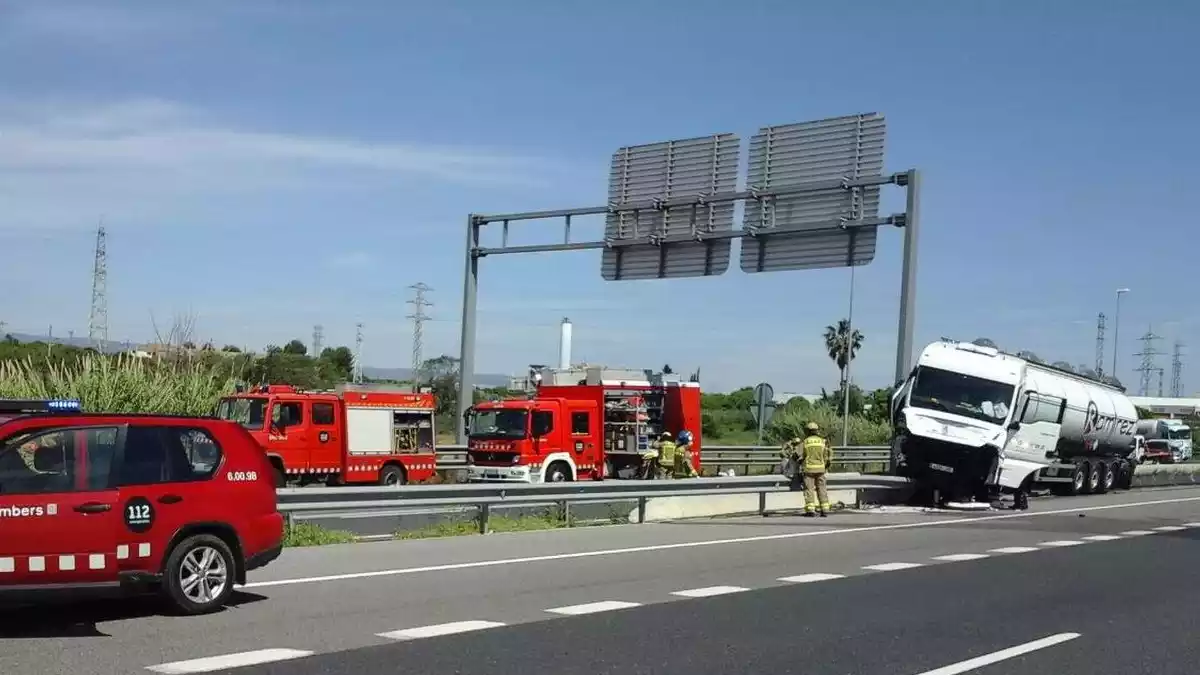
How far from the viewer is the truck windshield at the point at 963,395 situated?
2703cm

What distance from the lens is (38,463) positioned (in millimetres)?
9312

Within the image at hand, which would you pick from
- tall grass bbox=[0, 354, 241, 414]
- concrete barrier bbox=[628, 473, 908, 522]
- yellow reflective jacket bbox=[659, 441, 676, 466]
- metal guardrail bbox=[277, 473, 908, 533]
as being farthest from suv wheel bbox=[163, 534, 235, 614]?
yellow reflective jacket bbox=[659, 441, 676, 466]

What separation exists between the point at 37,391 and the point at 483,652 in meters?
A: 15.4

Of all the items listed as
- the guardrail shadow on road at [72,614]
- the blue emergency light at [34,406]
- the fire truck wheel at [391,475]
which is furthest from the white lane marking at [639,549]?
the fire truck wheel at [391,475]

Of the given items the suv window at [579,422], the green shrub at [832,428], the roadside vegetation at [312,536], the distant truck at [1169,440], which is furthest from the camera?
the distant truck at [1169,440]

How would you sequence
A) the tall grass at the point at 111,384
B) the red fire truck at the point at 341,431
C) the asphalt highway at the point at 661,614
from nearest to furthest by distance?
the asphalt highway at the point at 661,614
the tall grass at the point at 111,384
the red fire truck at the point at 341,431

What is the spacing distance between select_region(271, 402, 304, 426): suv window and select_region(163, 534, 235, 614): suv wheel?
1652 centimetres

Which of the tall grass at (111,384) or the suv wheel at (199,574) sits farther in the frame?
the tall grass at (111,384)

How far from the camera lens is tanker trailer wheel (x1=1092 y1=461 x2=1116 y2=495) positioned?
34.7m

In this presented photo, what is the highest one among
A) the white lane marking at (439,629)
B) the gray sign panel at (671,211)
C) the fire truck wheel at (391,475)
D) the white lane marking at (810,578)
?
the gray sign panel at (671,211)

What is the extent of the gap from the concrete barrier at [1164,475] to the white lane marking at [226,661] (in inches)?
1433

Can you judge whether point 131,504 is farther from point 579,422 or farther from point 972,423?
point 579,422

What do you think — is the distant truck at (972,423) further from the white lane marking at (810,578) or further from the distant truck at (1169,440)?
the distant truck at (1169,440)

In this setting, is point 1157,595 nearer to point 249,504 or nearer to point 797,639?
point 797,639
